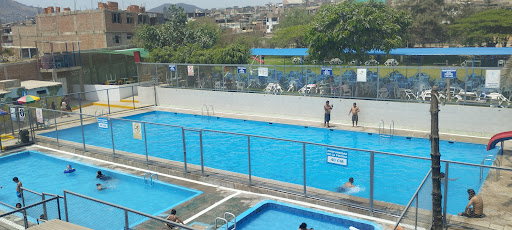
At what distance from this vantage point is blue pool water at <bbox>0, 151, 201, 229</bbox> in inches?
422

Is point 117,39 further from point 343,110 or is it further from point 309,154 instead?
point 309,154

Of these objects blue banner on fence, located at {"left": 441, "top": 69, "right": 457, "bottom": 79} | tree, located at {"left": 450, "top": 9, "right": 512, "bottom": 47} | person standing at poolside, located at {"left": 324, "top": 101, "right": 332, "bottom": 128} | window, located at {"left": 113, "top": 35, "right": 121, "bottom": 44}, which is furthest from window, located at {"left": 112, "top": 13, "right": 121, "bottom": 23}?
blue banner on fence, located at {"left": 441, "top": 69, "right": 457, "bottom": 79}

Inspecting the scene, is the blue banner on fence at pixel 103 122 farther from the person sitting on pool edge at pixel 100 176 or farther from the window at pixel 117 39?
the window at pixel 117 39

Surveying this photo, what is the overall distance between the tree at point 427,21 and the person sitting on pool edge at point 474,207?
66.6m

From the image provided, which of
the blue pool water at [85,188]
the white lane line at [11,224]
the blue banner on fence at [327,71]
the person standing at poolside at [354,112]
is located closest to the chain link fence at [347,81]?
the blue banner on fence at [327,71]

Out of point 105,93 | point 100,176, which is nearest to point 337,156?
point 100,176

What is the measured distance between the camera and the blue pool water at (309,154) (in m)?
11.3

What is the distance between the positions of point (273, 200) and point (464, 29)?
58923mm

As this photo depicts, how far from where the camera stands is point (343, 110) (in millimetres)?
24547

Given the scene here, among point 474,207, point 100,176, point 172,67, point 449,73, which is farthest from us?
point 172,67

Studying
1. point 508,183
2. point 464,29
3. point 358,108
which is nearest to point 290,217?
point 508,183

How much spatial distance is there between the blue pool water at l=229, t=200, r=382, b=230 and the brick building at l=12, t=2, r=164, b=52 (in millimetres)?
57808

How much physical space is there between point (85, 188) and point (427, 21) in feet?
232

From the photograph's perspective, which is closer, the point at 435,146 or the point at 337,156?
the point at 435,146
